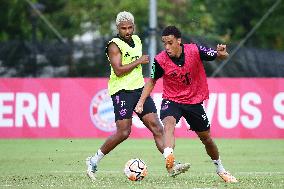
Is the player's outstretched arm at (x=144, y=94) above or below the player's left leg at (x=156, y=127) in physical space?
above

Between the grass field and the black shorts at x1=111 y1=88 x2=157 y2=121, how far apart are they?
94 cm

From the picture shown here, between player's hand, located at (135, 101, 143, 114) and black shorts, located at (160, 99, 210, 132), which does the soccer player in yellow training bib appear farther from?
black shorts, located at (160, 99, 210, 132)

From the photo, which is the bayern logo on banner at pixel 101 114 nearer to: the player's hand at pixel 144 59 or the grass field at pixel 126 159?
the grass field at pixel 126 159

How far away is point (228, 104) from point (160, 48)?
3.14 m

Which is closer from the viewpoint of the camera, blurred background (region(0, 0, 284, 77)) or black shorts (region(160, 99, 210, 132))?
black shorts (region(160, 99, 210, 132))

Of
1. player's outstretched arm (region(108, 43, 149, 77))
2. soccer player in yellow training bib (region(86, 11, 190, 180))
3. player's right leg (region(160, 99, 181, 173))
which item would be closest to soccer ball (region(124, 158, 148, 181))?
player's right leg (region(160, 99, 181, 173))

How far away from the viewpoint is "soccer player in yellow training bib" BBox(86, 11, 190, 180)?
Answer: 51.8 ft

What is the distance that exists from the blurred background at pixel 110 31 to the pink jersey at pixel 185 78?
12967 mm

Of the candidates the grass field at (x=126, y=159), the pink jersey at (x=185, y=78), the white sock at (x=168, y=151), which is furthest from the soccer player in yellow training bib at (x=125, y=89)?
the white sock at (x=168, y=151)

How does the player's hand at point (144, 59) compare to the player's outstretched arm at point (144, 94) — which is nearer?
the player's outstretched arm at point (144, 94)

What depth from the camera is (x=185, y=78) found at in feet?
49.3

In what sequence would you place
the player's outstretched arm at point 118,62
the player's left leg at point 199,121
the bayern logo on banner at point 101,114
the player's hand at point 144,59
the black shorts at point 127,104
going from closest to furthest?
the player's left leg at point 199,121 < the player's hand at point 144,59 < the player's outstretched arm at point 118,62 < the black shorts at point 127,104 < the bayern logo on banner at point 101,114

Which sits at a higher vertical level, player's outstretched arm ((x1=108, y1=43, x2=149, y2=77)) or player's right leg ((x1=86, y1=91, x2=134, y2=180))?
player's outstretched arm ((x1=108, y1=43, x2=149, y2=77))

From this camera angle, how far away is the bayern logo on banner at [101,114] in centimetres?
2661
